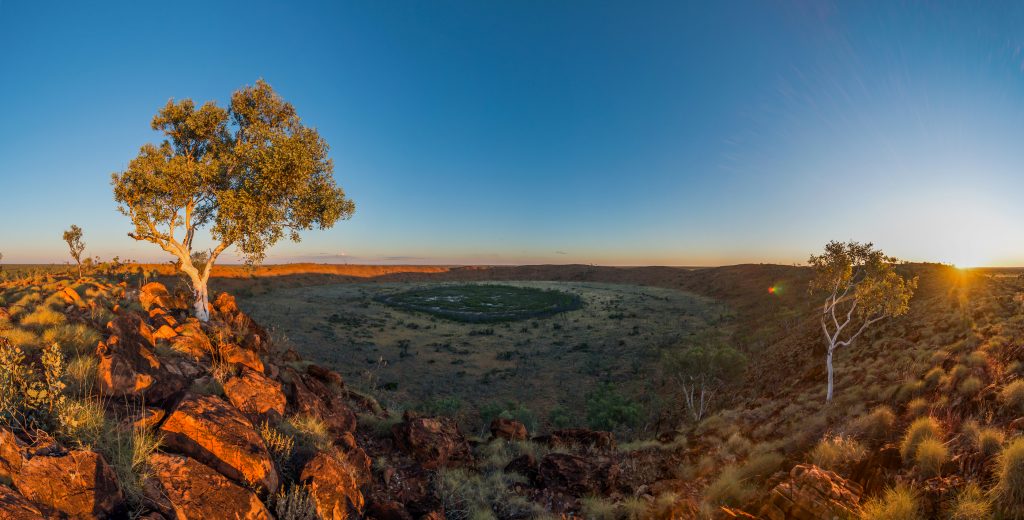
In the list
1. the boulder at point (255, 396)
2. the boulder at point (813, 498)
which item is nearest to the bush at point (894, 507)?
the boulder at point (813, 498)

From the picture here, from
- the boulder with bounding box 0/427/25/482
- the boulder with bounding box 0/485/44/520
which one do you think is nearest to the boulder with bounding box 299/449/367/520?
the boulder with bounding box 0/485/44/520

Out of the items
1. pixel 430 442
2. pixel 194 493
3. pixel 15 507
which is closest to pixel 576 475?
pixel 430 442

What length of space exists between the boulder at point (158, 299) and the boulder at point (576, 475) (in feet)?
46.8

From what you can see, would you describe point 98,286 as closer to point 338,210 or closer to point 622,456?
point 338,210

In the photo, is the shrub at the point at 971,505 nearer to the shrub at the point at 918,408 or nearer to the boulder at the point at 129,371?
the shrub at the point at 918,408

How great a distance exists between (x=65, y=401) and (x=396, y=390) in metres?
20.0

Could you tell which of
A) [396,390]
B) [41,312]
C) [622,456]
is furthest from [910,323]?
[41,312]

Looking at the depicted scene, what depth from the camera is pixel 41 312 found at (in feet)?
32.1

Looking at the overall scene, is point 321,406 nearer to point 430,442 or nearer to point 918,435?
point 430,442

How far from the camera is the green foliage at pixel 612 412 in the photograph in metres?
21.1

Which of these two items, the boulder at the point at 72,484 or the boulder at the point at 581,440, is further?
the boulder at the point at 581,440

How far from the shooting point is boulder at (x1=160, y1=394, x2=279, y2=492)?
5.62 m

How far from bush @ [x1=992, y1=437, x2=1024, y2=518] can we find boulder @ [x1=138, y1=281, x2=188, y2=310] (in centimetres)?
2144

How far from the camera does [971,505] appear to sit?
5.98 metres
